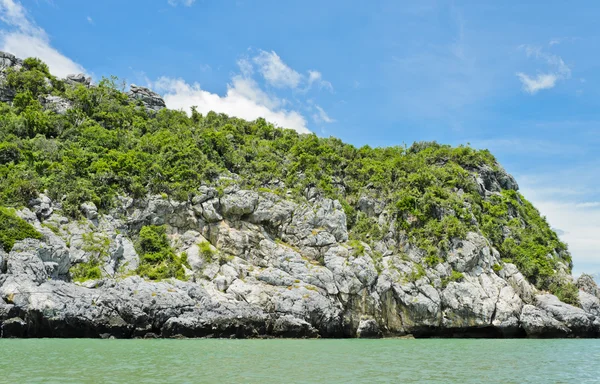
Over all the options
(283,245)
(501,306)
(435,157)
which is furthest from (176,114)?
(501,306)

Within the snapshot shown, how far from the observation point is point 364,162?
57438 mm

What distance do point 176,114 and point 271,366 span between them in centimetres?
5171

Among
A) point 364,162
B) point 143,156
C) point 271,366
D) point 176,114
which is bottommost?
point 271,366

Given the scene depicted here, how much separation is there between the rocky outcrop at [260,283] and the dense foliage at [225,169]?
1756 millimetres

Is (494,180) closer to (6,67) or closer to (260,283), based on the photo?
(260,283)

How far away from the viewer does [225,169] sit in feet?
161

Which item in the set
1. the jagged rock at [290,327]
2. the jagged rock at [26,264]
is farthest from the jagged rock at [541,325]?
the jagged rock at [26,264]

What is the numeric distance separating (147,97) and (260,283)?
41.3 meters

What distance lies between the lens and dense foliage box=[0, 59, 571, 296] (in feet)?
137

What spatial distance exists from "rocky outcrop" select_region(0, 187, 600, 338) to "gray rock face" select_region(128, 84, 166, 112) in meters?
28.4

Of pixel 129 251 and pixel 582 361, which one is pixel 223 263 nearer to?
pixel 129 251

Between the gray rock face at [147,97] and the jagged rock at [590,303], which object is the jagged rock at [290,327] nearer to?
the jagged rock at [590,303]

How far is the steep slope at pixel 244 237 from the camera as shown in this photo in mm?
32375

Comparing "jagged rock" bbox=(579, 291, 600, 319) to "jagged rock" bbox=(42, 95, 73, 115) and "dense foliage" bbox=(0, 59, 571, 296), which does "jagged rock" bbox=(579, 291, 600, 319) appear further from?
"jagged rock" bbox=(42, 95, 73, 115)
